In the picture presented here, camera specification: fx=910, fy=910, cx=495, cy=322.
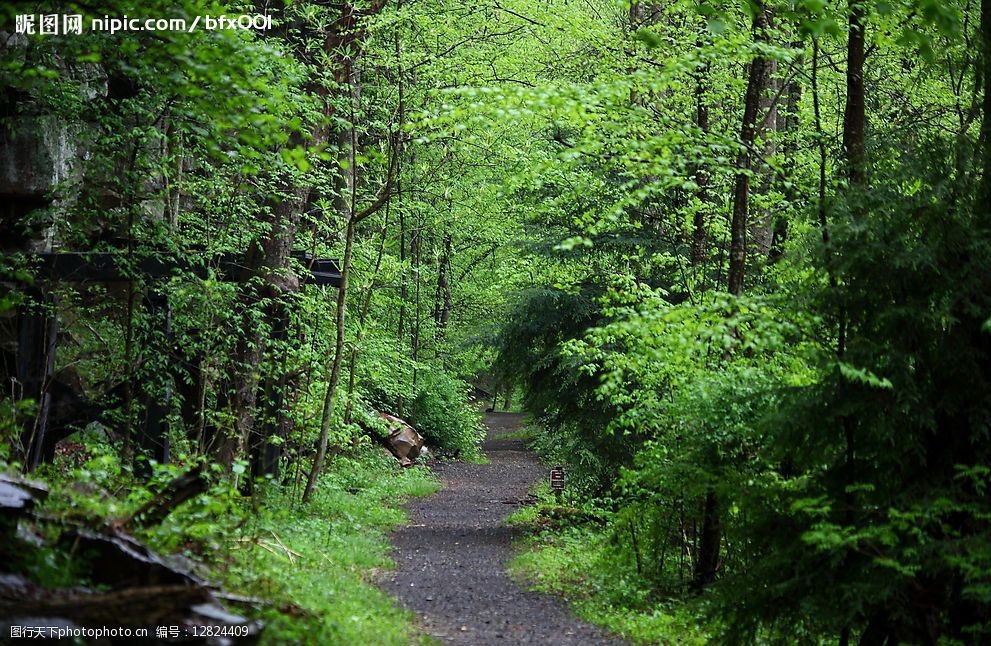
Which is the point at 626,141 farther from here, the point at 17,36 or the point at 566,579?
the point at 17,36

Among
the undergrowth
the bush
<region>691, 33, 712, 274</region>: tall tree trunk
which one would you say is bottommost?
the bush

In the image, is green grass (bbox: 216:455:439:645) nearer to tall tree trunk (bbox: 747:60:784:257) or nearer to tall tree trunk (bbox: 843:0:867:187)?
tall tree trunk (bbox: 843:0:867:187)

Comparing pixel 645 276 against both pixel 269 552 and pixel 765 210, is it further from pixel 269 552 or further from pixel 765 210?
pixel 269 552

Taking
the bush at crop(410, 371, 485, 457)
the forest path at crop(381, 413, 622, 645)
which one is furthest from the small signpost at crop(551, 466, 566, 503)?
the bush at crop(410, 371, 485, 457)

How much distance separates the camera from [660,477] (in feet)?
31.7

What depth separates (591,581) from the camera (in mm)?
11844

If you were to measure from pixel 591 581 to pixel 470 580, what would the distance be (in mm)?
1616

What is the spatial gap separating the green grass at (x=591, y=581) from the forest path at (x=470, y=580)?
288 mm

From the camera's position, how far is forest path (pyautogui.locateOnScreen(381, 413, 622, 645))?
30.1 ft

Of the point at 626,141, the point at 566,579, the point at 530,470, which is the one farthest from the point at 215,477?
the point at 530,470

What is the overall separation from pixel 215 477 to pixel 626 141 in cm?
568

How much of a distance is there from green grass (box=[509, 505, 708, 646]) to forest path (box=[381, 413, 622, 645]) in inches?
11.3

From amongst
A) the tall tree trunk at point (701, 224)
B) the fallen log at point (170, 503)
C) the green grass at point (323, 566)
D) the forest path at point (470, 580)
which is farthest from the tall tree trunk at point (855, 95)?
the fallen log at point (170, 503)

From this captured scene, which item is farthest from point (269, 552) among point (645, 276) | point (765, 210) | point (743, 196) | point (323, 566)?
point (645, 276)
